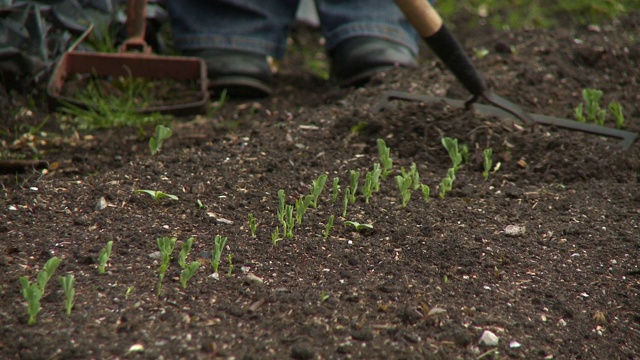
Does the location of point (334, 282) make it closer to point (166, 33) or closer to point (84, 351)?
point (84, 351)

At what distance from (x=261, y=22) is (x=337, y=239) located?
1847mm

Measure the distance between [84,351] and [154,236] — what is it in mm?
532

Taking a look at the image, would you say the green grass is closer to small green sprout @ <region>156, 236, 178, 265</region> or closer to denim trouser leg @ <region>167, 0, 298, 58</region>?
denim trouser leg @ <region>167, 0, 298, 58</region>

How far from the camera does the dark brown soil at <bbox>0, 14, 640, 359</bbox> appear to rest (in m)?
1.71

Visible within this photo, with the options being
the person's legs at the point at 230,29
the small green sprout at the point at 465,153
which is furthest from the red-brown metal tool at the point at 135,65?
the small green sprout at the point at 465,153


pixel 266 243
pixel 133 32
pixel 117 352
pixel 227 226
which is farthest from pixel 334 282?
pixel 133 32

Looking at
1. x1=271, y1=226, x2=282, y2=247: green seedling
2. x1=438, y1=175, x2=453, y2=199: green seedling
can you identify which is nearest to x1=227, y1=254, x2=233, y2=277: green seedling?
x1=271, y1=226, x2=282, y2=247: green seedling

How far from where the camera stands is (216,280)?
6.20 ft

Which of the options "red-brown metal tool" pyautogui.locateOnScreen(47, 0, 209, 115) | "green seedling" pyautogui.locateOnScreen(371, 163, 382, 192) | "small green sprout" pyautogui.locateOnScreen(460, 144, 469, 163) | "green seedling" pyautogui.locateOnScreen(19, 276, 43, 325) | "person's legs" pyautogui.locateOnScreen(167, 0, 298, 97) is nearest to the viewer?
"green seedling" pyautogui.locateOnScreen(19, 276, 43, 325)

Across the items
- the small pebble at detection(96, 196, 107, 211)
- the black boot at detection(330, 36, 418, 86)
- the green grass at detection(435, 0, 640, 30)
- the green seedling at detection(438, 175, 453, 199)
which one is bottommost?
the green grass at detection(435, 0, 640, 30)

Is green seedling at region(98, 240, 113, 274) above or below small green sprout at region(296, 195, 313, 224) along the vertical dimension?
above

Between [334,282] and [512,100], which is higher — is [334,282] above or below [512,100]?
above

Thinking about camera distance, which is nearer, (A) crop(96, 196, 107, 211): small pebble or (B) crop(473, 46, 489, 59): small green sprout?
(A) crop(96, 196, 107, 211): small pebble

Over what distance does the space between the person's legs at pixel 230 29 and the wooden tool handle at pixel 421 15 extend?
1.03 meters
